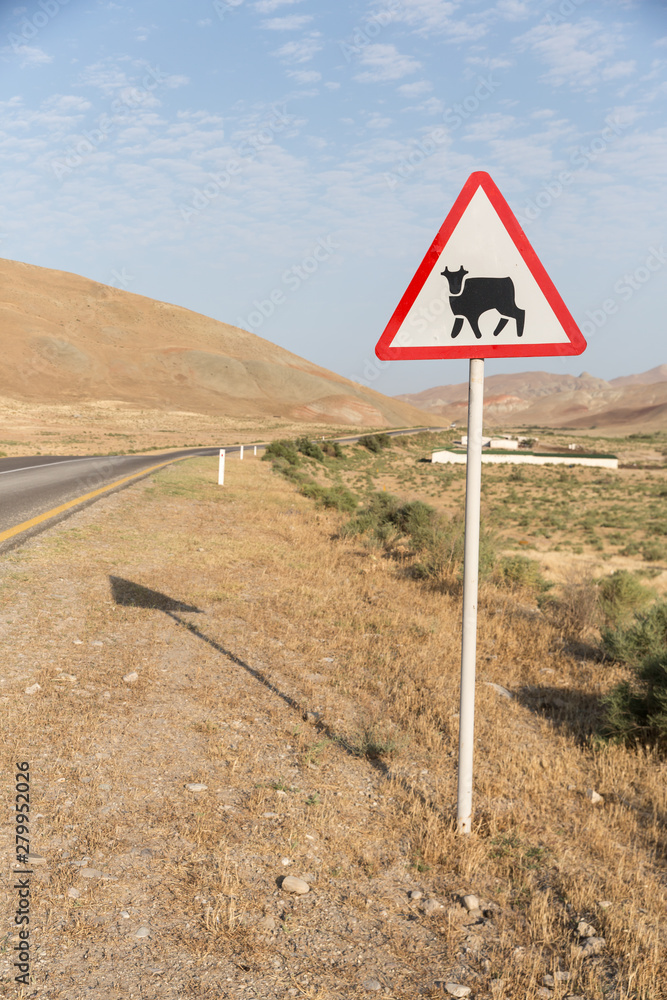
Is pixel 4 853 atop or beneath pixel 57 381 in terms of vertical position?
beneath

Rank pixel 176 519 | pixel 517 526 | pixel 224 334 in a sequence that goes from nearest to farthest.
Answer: pixel 176 519 < pixel 517 526 < pixel 224 334

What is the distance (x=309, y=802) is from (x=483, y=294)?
2434 millimetres

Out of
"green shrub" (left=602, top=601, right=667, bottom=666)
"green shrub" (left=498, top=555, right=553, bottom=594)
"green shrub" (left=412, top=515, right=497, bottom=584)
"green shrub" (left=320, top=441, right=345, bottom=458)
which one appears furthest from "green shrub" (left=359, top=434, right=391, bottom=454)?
"green shrub" (left=602, top=601, right=667, bottom=666)

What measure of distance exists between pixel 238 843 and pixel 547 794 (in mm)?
1631

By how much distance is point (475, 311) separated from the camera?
3141 mm

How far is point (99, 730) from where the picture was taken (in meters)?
3.82

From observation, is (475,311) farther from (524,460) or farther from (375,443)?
(375,443)

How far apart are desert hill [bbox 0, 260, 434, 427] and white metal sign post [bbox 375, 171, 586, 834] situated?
10259 cm

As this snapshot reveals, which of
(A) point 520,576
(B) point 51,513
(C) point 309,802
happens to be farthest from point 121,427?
(C) point 309,802

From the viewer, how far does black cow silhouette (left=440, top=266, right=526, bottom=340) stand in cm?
311

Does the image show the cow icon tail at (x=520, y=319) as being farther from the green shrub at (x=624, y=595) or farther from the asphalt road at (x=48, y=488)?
the green shrub at (x=624, y=595)

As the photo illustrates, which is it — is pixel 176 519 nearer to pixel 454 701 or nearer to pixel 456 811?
pixel 454 701

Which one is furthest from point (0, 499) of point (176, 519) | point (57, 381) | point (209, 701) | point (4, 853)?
point (57, 381)

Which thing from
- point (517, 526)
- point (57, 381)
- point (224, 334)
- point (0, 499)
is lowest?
point (517, 526)
